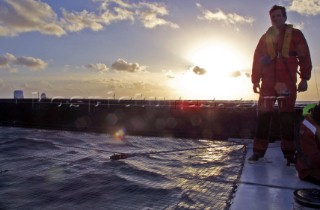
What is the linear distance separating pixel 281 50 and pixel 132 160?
9.15 ft

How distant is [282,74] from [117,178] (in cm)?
267

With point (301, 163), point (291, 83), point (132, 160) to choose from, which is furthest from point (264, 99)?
point (132, 160)

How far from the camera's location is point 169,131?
977cm

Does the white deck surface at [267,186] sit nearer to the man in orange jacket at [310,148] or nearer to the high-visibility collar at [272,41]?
the man in orange jacket at [310,148]

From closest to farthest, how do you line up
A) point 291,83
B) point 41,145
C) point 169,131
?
1. point 291,83
2. point 41,145
3. point 169,131

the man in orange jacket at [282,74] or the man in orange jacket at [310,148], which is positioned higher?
the man in orange jacket at [282,74]

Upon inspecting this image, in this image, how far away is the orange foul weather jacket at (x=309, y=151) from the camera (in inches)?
130

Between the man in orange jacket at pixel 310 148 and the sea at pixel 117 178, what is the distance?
792 mm

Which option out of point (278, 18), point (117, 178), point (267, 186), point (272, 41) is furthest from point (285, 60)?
point (117, 178)

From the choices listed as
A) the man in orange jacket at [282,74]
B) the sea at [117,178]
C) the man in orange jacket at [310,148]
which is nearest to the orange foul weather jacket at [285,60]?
the man in orange jacket at [282,74]

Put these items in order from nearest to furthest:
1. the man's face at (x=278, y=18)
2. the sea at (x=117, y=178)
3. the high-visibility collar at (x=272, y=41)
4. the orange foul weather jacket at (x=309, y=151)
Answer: the sea at (x=117, y=178)
the orange foul weather jacket at (x=309, y=151)
the high-visibility collar at (x=272, y=41)
the man's face at (x=278, y=18)

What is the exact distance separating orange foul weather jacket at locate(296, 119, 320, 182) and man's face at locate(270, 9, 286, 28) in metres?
1.78

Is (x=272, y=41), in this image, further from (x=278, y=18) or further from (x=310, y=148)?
(x=310, y=148)

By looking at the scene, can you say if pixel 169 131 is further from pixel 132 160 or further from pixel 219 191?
pixel 219 191
